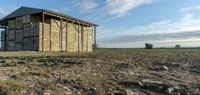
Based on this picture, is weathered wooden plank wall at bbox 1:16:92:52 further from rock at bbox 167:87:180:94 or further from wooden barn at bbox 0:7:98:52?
rock at bbox 167:87:180:94

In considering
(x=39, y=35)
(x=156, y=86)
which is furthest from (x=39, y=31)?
(x=156, y=86)

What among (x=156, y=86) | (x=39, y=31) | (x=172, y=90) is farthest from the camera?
(x=39, y=31)

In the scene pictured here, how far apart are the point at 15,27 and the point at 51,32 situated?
403 cm

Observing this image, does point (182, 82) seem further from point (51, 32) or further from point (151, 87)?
point (51, 32)

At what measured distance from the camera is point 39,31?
75.5 ft

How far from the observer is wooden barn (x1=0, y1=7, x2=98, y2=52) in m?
23.3

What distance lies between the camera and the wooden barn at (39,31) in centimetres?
2333

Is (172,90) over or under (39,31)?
under

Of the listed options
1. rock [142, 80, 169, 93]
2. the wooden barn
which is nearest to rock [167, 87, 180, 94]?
rock [142, 80, 169, 93]

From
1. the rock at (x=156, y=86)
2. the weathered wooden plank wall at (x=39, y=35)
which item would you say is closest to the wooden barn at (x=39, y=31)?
the weathered wooden plank wall at (x=39, y=35)

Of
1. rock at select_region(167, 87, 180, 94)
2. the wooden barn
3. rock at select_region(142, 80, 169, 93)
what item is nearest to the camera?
rock at select_region(167, 87, 180, 94)

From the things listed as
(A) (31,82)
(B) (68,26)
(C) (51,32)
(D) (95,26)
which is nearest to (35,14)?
(C) (51,32)

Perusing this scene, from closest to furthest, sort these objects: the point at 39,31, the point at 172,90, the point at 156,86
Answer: the point at 172,90
the point at 156,86
the point at 39,31

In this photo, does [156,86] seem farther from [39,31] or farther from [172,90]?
[39,31]
